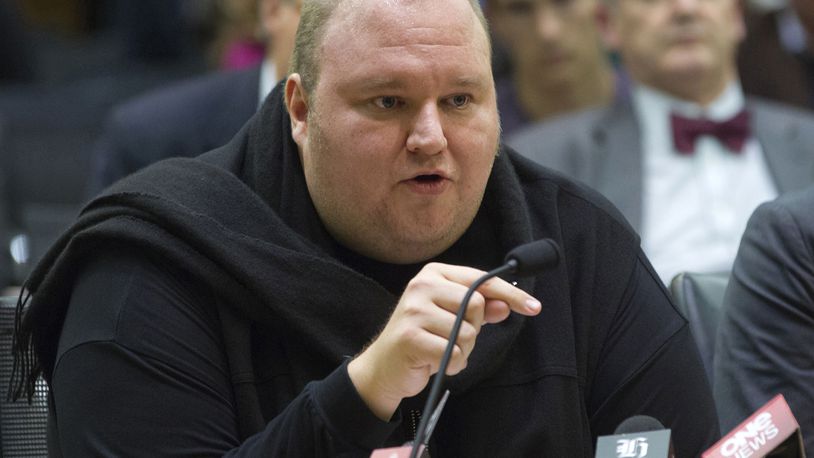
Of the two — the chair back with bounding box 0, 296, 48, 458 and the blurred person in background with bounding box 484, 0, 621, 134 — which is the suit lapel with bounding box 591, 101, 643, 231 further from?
the chair back with bounding box 0, 296, 48, 458

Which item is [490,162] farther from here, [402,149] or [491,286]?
[491,286]

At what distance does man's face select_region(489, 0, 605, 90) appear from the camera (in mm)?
4957

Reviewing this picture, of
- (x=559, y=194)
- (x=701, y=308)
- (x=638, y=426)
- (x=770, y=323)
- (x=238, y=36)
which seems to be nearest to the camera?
(x=638, y=426)

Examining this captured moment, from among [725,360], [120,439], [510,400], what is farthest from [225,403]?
[725,360]

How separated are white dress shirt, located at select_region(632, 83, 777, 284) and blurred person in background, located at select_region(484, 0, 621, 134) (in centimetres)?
52

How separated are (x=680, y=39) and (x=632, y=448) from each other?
9.09 feet

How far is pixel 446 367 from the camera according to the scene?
5.82 feet

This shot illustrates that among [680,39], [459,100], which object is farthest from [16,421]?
[680,39]

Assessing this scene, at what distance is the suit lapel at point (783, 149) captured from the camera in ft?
14.0

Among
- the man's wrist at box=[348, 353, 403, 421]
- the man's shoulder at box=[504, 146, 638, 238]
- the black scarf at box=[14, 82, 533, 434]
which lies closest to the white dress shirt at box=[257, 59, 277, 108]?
the man's shoulder at box=[504, 146, 638, 238]

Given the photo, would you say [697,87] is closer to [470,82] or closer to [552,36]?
[552,36]

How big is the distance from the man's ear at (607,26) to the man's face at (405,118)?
8.54ft

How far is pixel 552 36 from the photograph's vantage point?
16.3 ft

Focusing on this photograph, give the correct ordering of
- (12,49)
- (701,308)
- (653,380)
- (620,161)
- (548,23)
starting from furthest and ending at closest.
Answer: (12,49) → (548,23) → (620,161) → (701,308) → (653,380)
